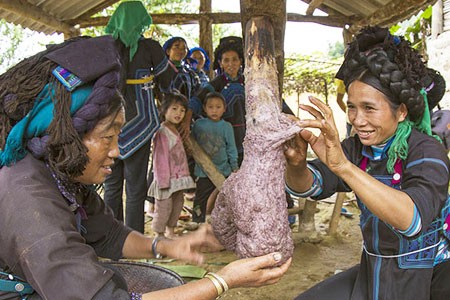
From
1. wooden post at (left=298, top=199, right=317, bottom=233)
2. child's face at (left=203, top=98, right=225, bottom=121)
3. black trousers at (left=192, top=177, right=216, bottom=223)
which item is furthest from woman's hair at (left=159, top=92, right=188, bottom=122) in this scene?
wooden post at (left=298, top=199, right=317, bottom=233)

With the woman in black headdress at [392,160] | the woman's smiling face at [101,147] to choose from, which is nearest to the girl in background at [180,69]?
the woman in black headdress at [392,160]

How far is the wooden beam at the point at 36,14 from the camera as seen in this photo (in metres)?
4.92

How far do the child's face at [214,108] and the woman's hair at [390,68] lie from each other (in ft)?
8.83

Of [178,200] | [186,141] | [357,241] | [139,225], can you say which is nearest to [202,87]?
[186,141]

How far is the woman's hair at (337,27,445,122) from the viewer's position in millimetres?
1713

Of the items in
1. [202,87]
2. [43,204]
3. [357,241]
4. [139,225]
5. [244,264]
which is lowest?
[357,241]

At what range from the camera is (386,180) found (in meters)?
1.86

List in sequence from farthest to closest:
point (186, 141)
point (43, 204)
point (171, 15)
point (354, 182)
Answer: point (171, 15), point (186, 141), point (354, 182), point (43, 204)

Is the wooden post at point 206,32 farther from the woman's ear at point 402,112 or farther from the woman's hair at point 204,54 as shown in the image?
the woman's ear at point 402,112

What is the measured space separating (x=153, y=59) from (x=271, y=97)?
240cm

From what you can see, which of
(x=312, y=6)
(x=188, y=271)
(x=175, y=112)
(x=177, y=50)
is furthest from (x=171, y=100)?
(x=312, y=6)

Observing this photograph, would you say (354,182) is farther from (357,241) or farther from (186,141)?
(357,241)

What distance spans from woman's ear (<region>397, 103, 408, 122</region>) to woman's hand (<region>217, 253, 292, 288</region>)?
79 cm

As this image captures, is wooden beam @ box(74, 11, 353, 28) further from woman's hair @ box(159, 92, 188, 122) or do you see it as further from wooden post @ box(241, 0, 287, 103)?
wooden post @ box(241, 0, 287, 103)
